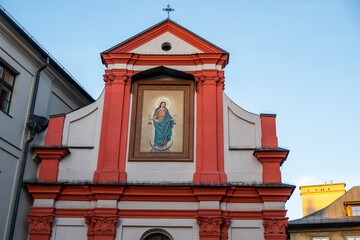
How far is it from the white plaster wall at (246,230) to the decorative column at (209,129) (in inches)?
52.5

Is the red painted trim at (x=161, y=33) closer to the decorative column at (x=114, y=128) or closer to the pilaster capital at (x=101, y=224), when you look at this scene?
the decorative column at (x=114, y=128)

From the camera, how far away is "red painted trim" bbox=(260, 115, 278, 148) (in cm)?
1543

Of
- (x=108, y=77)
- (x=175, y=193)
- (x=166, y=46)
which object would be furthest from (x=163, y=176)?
(x=166, y=46)

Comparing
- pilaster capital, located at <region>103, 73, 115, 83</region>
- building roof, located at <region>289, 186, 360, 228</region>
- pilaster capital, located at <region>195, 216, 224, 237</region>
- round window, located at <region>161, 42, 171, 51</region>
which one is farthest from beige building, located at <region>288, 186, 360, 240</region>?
pilaster capital, located at <region>103, 73, 115, 83</region>

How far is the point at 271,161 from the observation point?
1516 centimetres

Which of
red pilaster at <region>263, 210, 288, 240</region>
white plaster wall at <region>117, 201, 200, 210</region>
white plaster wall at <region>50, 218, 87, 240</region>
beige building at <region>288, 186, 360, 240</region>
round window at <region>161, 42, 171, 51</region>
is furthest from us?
beige building at <region>288, 186, 360, 240</region>

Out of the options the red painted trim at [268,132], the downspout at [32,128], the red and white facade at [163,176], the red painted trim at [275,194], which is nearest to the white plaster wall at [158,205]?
the red and white facade at [163,176]

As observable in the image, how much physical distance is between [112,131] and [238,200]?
457cm

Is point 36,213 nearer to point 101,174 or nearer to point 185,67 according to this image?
point 101,174

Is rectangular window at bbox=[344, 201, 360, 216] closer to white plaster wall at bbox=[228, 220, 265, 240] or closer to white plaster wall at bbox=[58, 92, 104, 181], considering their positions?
white plaster wall at bbox=[228, 220, 265, 240]

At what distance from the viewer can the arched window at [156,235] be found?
14.7 metres

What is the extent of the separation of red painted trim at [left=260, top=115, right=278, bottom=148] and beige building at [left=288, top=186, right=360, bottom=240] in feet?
17.6

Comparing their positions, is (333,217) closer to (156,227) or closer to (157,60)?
(156,227)

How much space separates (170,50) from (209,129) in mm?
3393
